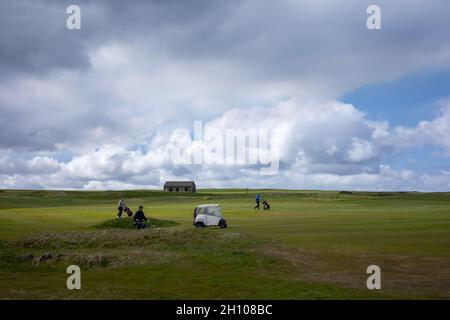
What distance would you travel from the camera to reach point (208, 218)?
1699 inches

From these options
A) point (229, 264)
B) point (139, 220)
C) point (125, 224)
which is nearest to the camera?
point (229, 264)

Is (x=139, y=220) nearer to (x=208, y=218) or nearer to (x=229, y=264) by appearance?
(x=208, y=218)

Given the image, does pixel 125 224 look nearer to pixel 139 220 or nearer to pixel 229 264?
pixel 139 220

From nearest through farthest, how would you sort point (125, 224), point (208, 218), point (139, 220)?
point (139, 220) < point (208, 218) < point (125, 224)

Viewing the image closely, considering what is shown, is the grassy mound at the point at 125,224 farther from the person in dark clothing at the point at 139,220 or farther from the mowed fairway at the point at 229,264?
the mowed fairway at the point at 229,264

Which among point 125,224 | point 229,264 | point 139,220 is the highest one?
point 139,220

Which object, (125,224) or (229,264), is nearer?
(229,264)

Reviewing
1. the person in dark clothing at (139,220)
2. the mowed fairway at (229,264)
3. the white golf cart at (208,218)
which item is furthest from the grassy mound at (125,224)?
the mowed fairway at (229,264)

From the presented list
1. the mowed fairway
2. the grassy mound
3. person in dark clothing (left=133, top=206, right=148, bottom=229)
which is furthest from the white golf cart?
the mowed fairway

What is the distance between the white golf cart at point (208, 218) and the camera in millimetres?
42969

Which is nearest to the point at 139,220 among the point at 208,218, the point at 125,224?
the point at 125,224

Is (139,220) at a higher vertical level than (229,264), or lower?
higher
